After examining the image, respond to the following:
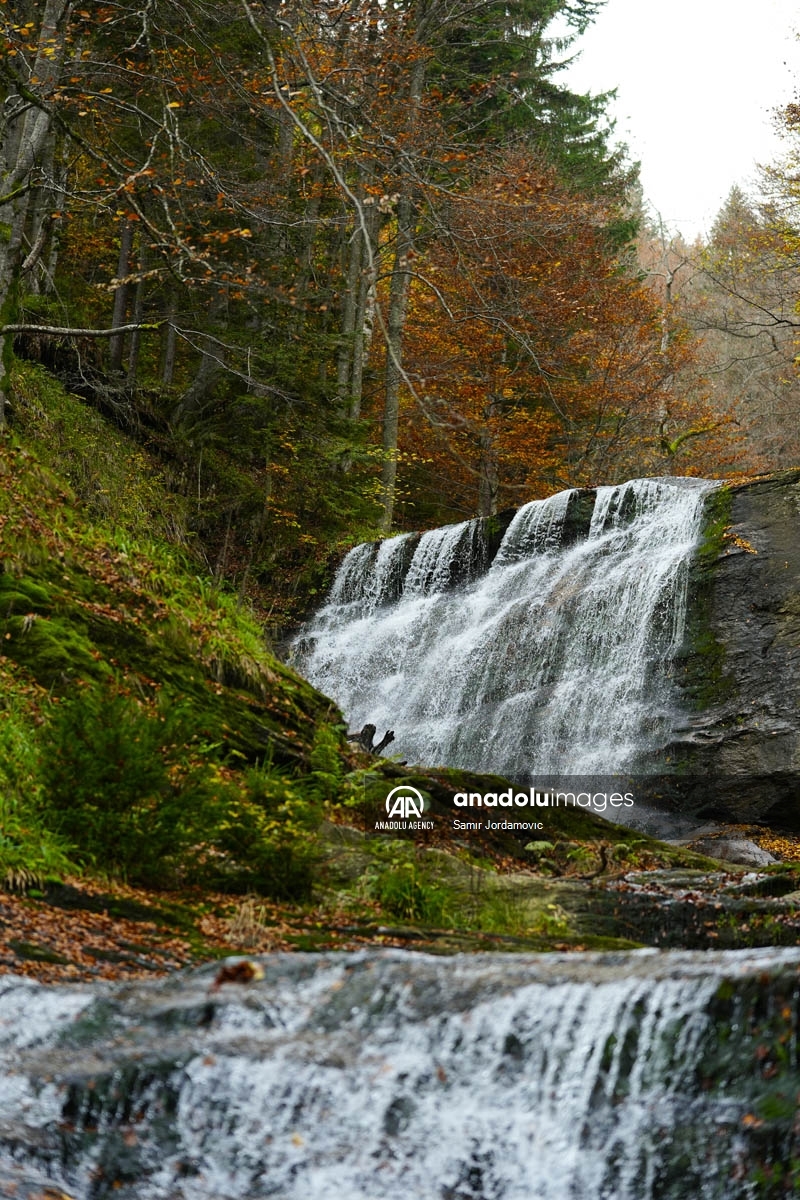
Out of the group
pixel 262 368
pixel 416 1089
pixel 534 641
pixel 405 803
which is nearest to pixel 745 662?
pixel 534 641

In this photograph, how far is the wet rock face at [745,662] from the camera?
11258mm

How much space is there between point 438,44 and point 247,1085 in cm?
2117

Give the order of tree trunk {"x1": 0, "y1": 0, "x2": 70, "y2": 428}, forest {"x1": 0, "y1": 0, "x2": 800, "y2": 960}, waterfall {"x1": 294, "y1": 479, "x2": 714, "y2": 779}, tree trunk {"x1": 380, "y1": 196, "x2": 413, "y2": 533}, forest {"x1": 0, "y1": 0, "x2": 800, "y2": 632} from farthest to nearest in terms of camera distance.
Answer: tree trunk {"x1": 380, "y1": 196, "x2": 413, "y2": 533}
waterfall {"x1": 294, "y1": 479, "x2": 714, "y2": 779}
forest {"x1": 0, "y1": 0, "x2": 800, "y2": 632}
tree trunk {"x1": 0, "y1": 0, "x2": 70, "y2": 428}
forest {"x1": 0, "y1": 0, "x2": 800, "y2": 960}

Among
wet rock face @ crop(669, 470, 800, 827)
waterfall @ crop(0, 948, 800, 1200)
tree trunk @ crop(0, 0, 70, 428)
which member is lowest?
waterfall @ crop(0, 948, 800, 1200)

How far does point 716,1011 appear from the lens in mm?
3328

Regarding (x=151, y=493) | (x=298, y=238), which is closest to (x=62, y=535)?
(x=151, y=493)

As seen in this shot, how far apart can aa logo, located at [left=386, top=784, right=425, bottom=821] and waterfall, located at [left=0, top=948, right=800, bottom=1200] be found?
3657 mm

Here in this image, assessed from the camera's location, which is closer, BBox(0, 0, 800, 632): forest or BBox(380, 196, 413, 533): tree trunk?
BBox(0, 0, 800, 632): forest

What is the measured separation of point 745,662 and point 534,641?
270cm

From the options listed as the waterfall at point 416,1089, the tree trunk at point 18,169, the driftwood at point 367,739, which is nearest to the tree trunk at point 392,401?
the driftwood at point 367,739

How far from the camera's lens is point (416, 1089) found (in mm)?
3381

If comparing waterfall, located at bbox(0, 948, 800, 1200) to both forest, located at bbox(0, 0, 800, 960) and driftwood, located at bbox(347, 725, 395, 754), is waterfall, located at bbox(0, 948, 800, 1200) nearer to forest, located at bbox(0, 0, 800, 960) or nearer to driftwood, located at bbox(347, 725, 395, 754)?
forest, located at bbox(0, 0, 800, 960)

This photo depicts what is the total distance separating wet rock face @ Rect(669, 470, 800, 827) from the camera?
1126 cm

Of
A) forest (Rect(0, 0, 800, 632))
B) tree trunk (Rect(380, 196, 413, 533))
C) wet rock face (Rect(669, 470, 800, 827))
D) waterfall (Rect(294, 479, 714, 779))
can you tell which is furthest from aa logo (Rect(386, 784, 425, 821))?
tree trunk (Rect(380, 196, 413, 533))
